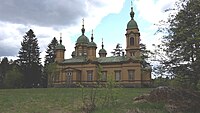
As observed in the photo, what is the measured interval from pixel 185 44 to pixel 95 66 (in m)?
43.3

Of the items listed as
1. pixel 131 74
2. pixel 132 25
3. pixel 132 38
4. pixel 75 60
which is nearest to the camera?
pixel 131 74

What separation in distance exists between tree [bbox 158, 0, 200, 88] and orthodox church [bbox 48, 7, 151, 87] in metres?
36.8

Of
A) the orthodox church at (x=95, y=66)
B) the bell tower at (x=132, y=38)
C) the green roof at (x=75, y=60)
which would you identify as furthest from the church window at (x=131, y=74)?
the green roof at (x=75, y=60)

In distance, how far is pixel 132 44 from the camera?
185 ft

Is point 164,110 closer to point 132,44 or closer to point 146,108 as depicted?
point 146,108

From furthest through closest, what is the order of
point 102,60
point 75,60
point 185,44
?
Answer: point 75,60
point 102,60
point 185,44

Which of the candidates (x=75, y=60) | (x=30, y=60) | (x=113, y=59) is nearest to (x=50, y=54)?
(x=30, y=60)

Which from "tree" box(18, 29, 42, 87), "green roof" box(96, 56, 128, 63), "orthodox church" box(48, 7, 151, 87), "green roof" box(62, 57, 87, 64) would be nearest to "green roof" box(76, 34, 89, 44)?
"orthodox church" box(48, 7, 151, 87)

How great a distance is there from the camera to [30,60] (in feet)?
213

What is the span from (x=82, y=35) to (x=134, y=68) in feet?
55.6

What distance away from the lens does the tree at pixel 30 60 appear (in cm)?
6216

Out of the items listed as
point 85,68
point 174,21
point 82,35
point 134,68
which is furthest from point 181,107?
point 82,35

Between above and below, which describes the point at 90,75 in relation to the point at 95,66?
below

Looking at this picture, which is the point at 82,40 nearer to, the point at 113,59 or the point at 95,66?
the point at 95,66
